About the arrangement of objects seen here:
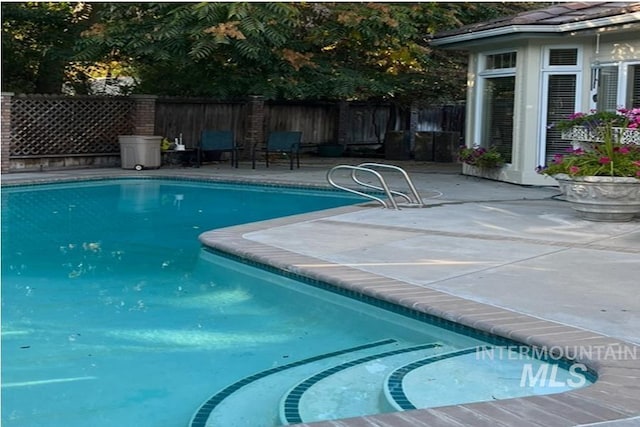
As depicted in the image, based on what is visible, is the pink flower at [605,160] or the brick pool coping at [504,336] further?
the pink flower at [605,160]

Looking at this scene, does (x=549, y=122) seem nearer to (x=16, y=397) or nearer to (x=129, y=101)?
(x=129, y=101)

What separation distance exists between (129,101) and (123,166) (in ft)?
5.90

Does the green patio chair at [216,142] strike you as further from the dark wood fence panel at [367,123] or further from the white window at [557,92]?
the white window at [557,92]

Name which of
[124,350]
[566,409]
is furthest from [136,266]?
[566,409]

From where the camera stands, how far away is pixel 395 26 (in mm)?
16625

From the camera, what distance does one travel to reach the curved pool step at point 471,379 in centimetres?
444

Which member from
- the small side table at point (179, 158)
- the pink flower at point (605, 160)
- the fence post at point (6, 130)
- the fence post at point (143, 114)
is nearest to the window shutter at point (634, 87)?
the pink flower at point (605, 160)

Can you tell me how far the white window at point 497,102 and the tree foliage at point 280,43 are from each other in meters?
2.06

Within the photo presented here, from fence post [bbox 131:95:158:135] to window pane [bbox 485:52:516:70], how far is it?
7251mm

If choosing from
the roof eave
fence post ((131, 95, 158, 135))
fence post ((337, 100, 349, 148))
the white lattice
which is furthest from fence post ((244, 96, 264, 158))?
the white lattice

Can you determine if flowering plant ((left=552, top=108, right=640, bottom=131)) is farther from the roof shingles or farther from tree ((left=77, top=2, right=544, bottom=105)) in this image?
tree ((left=77, top=2, right=544, bottom=105))

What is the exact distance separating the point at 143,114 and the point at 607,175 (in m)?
11.3

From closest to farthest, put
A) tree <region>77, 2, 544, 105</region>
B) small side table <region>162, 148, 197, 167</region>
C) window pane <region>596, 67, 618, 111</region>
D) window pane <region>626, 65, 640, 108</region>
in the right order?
1. window pane <region>626, 65, 640, 108</region>
2. window pane <region>596, 67, 618, 111</region>
3. tree <region>77, 2, 544, 105</region>
4. small side table <region>162, 148, 197, 167</region>

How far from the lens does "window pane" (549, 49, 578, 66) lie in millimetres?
14164
